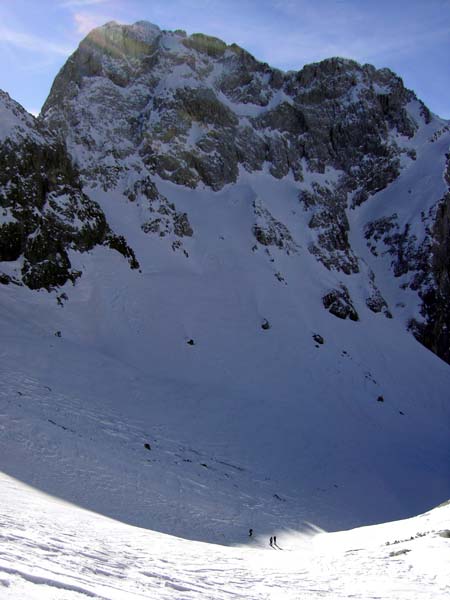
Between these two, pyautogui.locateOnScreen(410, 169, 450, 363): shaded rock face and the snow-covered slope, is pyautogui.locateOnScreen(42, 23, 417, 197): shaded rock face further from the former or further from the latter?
pyautogui.locateOnScreen(410, 169, 450, 363): shaded rock face

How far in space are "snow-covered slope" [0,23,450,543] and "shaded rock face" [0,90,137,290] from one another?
1.31 feet

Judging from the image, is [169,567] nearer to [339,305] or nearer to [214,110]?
[339,305]

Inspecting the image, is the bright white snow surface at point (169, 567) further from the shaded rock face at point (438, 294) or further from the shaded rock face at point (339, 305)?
the shaded rock face at point (438, 294)

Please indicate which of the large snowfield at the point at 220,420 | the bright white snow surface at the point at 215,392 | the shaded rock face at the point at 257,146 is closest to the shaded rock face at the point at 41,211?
the shaded rock face at the point at 257,146

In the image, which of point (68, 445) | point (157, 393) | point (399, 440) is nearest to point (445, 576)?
point (68, 445)

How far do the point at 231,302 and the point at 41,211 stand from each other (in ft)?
62.4

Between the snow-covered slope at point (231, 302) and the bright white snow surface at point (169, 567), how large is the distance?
6482 millimetres

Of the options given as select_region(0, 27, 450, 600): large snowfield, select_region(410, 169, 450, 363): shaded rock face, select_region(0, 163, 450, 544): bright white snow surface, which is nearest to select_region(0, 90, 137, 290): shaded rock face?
select_region(0, 27, 450, 600): large snowfield

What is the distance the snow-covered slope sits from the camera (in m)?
25.2

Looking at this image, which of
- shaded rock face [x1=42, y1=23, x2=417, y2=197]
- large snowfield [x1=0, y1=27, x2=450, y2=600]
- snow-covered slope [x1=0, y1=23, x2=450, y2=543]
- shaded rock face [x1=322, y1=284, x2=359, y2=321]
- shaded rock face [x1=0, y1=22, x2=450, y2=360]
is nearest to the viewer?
large snowfield [x1=0, y1=27, x2=450, y2=600]

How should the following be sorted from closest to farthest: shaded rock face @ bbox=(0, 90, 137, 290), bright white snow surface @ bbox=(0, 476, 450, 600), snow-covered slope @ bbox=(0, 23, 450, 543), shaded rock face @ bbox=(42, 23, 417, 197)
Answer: bright white snow surface @ bbox=(0, 476, 450, 600)
snow-covered slope @ bbox=(0, 23, 450, 543)
shaded rock face @ bbox=(0, 90, 137, 290)
shaded rock face @ bbox=(42, 23, 417, 197)

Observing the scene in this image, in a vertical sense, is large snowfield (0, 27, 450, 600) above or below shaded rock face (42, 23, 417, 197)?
below

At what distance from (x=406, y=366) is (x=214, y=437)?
29468mm

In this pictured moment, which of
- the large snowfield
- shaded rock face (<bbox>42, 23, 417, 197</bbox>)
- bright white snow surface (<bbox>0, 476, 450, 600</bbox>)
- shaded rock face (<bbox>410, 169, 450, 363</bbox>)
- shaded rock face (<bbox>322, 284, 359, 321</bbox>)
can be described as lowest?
bright white snow surface (<bbox>0, 476, 450, 600</bbox>)
